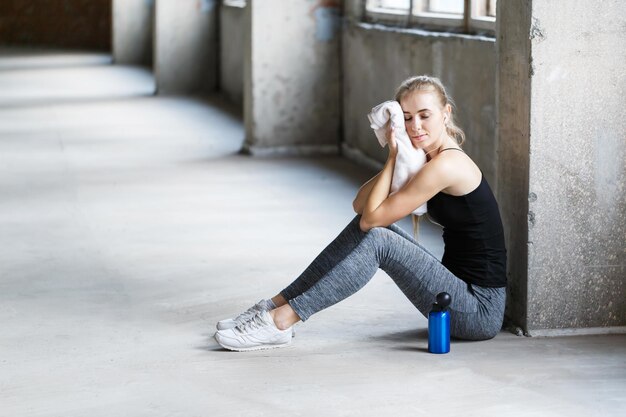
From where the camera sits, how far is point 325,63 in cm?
1014

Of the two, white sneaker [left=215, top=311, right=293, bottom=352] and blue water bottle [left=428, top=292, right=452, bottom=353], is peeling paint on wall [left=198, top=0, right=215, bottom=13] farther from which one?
blue water bottle [left=428, top=292, right=452, bottom=353]

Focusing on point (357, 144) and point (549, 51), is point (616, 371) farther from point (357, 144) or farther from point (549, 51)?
point (357, 144)

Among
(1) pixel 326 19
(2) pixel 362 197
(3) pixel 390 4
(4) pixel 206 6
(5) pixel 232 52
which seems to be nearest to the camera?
(2) pixel 362 197

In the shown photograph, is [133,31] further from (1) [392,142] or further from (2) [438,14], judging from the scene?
(1) [392,142]

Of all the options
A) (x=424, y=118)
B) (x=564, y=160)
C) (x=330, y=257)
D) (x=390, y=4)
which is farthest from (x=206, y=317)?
(x=390, y=4)

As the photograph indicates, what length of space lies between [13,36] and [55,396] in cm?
2203

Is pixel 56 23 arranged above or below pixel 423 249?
above

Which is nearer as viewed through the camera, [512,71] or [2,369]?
[2,369]

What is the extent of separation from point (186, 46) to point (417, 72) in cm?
749

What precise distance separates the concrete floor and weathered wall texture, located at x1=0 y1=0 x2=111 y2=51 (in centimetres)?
1521

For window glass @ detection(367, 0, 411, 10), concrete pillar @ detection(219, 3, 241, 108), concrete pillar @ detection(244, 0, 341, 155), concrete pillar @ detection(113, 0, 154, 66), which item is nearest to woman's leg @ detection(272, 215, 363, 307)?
window glass @ detection(367, 0, 411, 10)

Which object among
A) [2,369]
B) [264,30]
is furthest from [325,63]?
[2,369]

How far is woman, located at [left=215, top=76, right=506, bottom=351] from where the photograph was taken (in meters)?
4.25

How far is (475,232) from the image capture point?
4.34m
